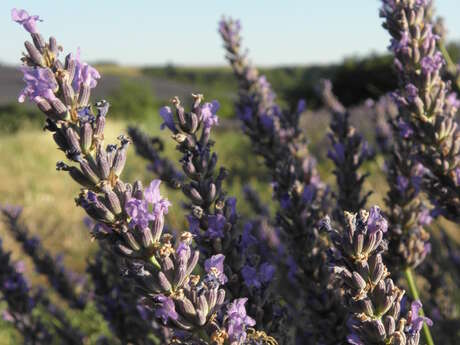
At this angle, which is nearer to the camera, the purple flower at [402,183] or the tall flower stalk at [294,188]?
the tall flower stalk at [294,188]

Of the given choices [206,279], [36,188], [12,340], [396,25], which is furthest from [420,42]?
[36,188]

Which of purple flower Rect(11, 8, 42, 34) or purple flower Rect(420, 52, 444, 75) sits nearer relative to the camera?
purple flower Rect(11, 8, 42, 34)

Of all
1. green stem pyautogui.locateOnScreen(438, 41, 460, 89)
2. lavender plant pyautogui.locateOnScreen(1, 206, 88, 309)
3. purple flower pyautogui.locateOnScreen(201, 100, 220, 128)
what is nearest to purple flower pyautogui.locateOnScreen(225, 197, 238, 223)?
purple flower pyautogui.locateOnScreen(201, 100, 220, 128)

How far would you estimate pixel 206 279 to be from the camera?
1.30 m

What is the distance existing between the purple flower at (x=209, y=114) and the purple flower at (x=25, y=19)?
509 mm

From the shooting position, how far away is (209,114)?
1606mm

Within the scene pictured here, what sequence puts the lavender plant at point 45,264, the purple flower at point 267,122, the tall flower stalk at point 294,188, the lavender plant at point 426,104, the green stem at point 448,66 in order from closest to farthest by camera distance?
1. the lavender plant at point 426,104
2. the tall flower stalk at point 294,188
3. the green stem at point 448,66
4. the purple flower at point 267,122
5. the lavender plant at point 45,264

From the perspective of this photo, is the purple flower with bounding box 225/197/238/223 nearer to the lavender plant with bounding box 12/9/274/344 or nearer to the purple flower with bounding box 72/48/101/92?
the lavender plant with bounding box 12/9/274/344

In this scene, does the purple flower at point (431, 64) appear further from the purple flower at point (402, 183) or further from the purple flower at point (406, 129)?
the purple flower at point (402, 183)

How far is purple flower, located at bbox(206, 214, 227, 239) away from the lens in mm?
1561

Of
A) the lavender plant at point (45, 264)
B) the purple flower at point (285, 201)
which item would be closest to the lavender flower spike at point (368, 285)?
the purple flower at point (285, 201)

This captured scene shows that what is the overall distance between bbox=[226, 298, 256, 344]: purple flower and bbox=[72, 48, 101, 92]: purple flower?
0.63 metres

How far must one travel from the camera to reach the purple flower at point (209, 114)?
5.24 feet

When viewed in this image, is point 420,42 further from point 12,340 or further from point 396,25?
point 12,340
